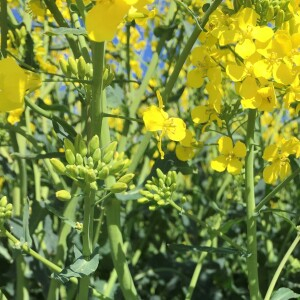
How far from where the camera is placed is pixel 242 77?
103 centimetres


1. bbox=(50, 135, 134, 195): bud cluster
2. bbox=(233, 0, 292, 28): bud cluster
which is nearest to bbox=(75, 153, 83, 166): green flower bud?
bbox=(50, 135, 134, 195): bud cluster

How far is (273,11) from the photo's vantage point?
106 centimetres

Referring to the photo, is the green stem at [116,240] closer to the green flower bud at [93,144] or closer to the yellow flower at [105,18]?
the green flower bud at [93,144]

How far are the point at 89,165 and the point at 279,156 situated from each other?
0.46 m

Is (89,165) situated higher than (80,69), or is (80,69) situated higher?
(80,69)

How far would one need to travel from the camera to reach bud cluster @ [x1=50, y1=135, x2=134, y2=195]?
0.90 meters

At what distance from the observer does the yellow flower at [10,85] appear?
2.68 feet

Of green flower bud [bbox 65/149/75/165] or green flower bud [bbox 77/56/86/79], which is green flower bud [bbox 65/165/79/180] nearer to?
green flower bud [bbox 65/149/75/165]

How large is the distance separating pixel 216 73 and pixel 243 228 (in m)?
1.42

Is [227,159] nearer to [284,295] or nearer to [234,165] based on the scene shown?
[234,165]

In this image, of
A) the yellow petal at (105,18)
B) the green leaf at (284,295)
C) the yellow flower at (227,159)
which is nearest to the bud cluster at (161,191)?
the yellow flower at (227,159)

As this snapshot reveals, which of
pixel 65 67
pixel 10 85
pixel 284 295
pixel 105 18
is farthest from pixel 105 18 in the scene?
pixel 284 295

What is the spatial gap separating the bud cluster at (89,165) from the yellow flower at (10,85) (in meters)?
0.13

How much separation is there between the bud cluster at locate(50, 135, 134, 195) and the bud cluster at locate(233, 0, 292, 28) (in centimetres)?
40
